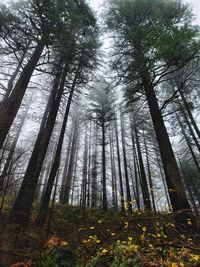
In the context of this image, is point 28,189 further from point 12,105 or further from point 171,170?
point 171,170

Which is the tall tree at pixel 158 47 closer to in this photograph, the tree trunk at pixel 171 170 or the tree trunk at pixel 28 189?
the tree trunk at pixel 171 170

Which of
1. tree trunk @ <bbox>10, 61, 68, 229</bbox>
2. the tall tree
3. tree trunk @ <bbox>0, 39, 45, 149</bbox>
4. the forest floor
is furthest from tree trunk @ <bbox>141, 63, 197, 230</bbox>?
tree trunk @ <bbox>0, 39, 45, 149</bbox>

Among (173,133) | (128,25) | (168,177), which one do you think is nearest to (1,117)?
(168,177)

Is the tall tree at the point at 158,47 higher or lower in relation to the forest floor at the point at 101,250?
higher

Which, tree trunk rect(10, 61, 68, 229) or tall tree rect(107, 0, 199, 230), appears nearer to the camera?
tree trunk rect(10, 61, 68, 229)

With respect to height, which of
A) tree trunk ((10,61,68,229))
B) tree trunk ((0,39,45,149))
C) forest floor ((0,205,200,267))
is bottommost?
forest floor ((0,205,200,267))

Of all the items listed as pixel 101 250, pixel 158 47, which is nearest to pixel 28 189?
pixel 101 250

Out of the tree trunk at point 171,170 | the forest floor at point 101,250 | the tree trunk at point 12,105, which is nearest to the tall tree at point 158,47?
the tree trunk at point 171,170

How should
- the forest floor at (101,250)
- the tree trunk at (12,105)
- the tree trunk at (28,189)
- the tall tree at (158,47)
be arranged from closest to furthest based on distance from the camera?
the forest floor at (101,250) < the tree trunk at (12,105) < the tree trunk at (28,189) < the tall tree at (158,47)

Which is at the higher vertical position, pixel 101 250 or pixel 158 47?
pixel 158 47

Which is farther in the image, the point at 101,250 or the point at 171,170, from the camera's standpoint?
the point at 171,170

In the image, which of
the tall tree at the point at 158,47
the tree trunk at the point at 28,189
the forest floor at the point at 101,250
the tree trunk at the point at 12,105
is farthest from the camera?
the tall tree at the point at 158,47

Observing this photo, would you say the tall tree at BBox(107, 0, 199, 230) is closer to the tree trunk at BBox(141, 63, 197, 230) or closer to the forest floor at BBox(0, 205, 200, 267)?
the tree trunk at BBox(141, 63, 197, 230)

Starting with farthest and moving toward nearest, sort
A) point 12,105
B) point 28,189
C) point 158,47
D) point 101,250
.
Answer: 1. point 28,189
2. point 158,47
3. point 12,105
4. point 101,250
